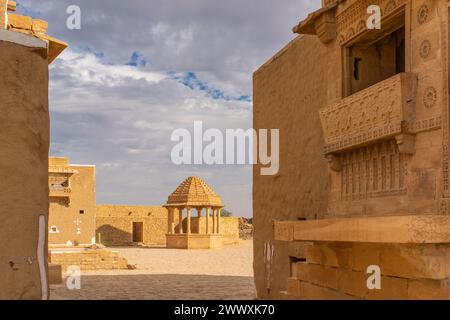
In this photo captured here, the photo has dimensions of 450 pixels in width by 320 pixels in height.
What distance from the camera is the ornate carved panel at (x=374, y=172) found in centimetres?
560

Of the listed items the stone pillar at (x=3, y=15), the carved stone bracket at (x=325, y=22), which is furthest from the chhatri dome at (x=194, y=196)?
the carved stone bracket at (x=325, y=22)

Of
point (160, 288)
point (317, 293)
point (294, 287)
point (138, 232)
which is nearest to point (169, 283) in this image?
point (160, 288)

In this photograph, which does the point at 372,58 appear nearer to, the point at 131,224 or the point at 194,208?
the point at 194,208

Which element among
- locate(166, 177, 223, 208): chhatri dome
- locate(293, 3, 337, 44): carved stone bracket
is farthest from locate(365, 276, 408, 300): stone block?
locate(166, 177, 223, 208): chhatri dome

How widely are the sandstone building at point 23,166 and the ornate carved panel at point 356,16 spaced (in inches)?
141

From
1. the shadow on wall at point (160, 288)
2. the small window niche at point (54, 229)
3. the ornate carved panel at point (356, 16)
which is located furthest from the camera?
the small window niche at point (54, 229)

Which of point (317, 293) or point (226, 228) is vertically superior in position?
point (317, 293)

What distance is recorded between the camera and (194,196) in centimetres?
3416

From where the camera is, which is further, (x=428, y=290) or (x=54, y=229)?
(x=54, y=229)

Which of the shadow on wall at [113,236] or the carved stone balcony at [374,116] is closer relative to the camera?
the carved stone balcony at [374,116]

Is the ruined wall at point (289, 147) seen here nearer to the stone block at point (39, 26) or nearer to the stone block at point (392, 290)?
the stone block at point (392, 290)

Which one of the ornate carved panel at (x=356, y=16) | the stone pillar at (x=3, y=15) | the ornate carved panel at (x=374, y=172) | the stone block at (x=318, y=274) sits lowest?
the stone block at (x=318, y=274)

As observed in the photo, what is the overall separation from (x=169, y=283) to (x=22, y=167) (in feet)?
42.4
